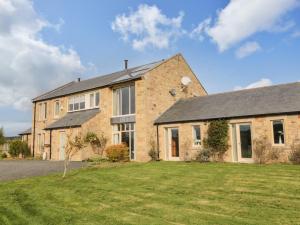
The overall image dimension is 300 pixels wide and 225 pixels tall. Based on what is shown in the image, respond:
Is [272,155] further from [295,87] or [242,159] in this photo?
[295,87]

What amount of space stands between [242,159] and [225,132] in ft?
6.59

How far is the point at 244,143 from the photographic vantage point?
17.6m

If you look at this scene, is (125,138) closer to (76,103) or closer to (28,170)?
(76,103)

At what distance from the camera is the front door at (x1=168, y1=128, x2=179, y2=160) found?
69.1 ft

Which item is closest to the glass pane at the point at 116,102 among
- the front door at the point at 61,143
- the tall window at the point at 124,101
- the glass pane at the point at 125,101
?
the tall window at the point at 124,101

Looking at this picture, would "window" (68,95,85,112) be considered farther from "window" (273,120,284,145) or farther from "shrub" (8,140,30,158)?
"window" (273,120,284,145)

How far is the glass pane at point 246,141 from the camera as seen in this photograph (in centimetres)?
1739

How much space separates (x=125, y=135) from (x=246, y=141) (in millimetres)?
10050

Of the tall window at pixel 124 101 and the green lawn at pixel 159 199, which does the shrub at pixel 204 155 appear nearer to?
the green lawn at pixel 159 199

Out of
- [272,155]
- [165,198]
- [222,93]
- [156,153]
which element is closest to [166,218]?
[165,198]

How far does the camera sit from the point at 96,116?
2383cm

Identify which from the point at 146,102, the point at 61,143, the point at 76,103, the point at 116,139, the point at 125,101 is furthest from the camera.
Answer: the point at 76,103

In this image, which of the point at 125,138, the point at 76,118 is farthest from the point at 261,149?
the point at 76,118

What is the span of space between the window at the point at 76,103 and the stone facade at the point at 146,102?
3.12 metres
